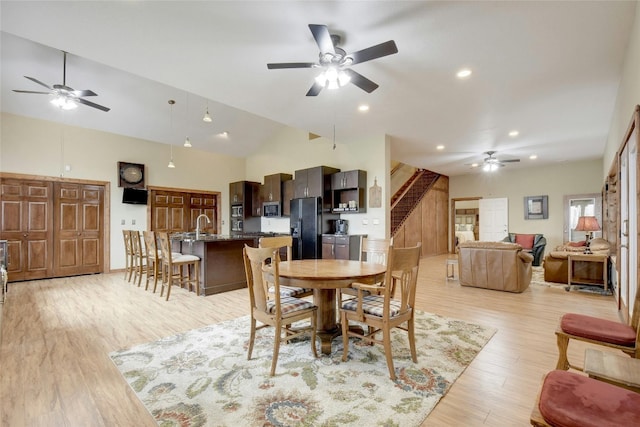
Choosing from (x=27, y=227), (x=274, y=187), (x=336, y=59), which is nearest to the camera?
(x=336, y=59)

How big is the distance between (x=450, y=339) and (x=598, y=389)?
1.80 meters

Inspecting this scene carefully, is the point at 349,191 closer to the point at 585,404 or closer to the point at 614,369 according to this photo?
the point at 614,369

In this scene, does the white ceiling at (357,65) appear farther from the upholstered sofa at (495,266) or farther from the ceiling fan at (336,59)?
the upholstered sofa at (495,266)

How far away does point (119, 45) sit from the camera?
116 inches

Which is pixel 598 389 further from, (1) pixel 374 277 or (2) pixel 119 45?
(2) pixel 119 45

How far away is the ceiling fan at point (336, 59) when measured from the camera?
7.86ft

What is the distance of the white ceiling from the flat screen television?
1.60 meters

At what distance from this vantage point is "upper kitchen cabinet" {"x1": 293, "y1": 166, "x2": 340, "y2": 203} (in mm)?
6609

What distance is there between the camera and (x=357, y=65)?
332 cm

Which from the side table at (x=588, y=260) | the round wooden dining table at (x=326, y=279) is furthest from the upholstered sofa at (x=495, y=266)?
the round wooden dining table at (x=326, y=279)

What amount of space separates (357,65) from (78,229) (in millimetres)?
6757

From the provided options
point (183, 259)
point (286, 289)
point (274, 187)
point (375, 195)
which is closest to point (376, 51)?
point (286, 289)

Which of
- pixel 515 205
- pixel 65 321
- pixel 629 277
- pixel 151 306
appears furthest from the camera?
pixel 515 205

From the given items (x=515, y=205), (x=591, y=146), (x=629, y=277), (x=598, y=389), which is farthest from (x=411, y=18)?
(x=515, y=205)
